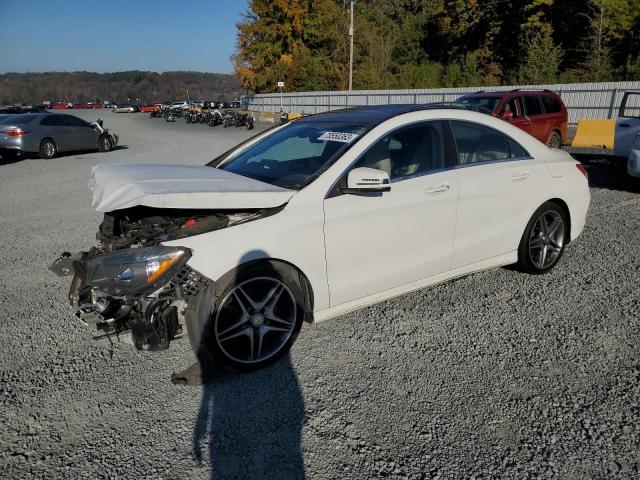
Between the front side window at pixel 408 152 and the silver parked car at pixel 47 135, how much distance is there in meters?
15.1

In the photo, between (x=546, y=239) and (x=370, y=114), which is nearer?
(x=370, y=114)

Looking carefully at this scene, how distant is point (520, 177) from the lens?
4328mm

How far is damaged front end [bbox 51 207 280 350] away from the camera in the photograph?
2.85 m

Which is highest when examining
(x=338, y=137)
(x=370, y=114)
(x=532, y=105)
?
(x=532, y=105)

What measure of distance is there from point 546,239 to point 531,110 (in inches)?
348

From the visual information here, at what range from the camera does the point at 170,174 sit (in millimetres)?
3525

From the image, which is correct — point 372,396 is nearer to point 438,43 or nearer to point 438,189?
point 438,189

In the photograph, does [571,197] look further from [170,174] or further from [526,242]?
[170,174]

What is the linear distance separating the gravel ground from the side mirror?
1141 millimetres

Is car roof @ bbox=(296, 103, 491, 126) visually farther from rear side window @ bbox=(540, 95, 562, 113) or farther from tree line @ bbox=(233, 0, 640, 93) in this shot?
tree line @ bbox=(233, 0, 640, 93)

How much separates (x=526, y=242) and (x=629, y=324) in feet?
3.49

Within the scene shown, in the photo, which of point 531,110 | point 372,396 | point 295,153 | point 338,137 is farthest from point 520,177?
point 531,110

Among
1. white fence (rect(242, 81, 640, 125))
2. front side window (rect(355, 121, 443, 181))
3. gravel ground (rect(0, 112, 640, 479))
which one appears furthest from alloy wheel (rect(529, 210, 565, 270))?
white fence (rect(242, 81, 640, 125))

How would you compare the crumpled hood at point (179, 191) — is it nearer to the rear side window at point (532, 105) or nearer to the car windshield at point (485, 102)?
the car windshield at point (485, 102)
